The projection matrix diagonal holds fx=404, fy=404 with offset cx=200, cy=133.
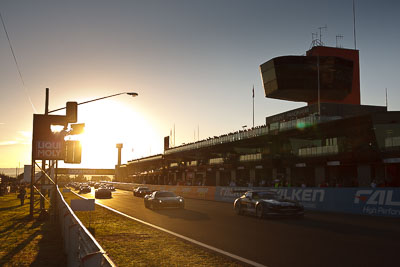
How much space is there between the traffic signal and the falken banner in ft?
48.8

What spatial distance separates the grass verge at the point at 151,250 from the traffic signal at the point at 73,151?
1799 centimetres

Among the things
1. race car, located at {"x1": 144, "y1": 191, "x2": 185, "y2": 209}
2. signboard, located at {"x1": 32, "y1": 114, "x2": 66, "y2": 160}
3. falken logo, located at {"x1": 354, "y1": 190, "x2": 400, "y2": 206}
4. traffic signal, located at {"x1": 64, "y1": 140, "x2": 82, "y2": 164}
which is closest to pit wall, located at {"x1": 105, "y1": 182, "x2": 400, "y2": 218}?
falken logo, located at {"x1": 354, "y1": 190, "x2": 400, "y2": 206}

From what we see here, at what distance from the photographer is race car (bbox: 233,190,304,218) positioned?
17312 millimetres

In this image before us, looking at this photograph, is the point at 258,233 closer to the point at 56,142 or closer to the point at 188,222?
the point at 188,222

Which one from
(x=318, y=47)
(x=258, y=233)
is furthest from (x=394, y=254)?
(x=318, y=47)

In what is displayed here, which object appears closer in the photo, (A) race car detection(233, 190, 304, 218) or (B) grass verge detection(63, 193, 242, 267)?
(B) grass verge detection(63, 193, 242, 267)

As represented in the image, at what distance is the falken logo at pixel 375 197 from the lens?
18.8 m

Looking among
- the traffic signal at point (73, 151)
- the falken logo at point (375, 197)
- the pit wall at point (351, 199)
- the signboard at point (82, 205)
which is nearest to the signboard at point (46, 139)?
the signboard at point (82, 205)

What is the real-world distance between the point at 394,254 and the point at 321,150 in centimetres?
3520

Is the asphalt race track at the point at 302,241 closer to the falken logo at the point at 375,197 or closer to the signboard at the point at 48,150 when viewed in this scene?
the falken logo at the point at 375,197

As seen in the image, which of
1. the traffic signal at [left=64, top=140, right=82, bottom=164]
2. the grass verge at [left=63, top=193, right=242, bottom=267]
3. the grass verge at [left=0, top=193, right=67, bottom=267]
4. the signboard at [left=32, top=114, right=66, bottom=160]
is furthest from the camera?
the traffic signal at [left=64, top=140, right=82, bottom=164]

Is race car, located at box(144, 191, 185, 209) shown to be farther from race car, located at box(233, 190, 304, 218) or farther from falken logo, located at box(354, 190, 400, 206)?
falken logo, located at box(354, 190, 400, 206)

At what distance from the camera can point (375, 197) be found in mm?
19688

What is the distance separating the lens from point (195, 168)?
72.9 m
